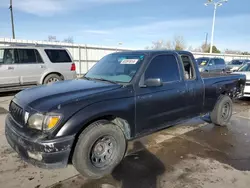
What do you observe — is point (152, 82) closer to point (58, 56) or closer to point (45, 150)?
point (45, 150)

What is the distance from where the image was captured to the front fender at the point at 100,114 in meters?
2.72

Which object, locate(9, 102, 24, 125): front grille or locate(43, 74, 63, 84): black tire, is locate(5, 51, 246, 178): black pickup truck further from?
locate(43, 74, 63, 84): black tire

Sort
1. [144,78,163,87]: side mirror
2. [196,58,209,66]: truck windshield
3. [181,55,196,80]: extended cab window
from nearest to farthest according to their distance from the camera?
1. [144,78,163,87]: side mirror
2. [181,55,196,80]: extended cab window
3. [196,58,209,66]: truck windshield

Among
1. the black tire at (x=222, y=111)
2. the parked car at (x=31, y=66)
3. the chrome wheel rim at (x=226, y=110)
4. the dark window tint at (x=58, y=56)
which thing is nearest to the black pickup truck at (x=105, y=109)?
the black tire at (x=222, y=111)

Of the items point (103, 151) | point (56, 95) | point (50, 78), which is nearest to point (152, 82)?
point (103, 151)

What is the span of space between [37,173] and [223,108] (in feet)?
15.0

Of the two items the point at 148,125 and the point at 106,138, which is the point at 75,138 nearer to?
the point at 106,138

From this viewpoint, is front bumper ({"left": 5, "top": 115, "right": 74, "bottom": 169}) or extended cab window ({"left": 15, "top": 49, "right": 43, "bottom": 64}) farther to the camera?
extended cab window ({"left": 15, "top": 49, "right": 43, "bottom": 64})

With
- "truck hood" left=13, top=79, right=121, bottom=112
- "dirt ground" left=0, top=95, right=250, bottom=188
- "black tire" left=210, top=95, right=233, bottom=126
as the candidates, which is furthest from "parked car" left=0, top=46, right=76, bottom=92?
"black tire" left=210, top=95, right=233, bottom=126

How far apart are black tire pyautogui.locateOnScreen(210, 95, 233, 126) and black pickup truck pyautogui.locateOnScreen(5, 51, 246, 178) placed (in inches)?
33.7

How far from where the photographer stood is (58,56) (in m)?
9.39

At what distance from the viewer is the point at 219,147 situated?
14.0 feet

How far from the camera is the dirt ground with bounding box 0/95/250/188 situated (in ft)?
9.77

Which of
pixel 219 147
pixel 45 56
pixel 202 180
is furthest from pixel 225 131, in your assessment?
pixel 45 56
